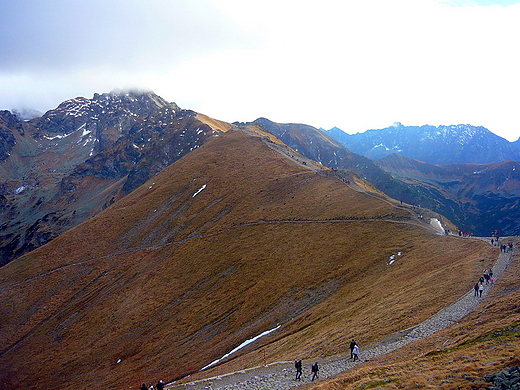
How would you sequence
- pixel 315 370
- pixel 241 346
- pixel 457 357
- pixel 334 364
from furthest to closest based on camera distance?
pixel 241 346, pixel 334 364, pixel 315 370, pixel 457 357

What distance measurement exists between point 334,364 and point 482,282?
809 inches

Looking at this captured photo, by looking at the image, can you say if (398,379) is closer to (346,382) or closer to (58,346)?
(346,382)

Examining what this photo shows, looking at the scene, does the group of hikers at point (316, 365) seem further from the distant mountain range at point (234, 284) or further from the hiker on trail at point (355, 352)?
the distant mountain range at point (234, 284)

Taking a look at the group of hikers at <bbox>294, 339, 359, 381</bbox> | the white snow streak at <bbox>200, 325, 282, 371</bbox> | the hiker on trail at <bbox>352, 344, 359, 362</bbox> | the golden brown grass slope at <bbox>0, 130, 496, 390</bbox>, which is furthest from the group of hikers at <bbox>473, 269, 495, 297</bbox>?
the white snow streak at <bbox>200, 325, 282, 371</bbox>

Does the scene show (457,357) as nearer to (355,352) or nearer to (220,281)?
(355,352)

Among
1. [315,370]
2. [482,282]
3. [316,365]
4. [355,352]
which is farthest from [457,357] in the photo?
[482,282]

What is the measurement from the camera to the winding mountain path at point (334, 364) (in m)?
30.1

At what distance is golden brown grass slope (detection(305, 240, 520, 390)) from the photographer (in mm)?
18859

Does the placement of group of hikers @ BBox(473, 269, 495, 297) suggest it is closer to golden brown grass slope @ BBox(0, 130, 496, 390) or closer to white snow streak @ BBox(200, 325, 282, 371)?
golden brown grass slope @ BBox(0, 130, 496, 390)

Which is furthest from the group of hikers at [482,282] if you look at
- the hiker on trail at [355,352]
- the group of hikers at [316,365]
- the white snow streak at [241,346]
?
the white snow streak at [241,346]

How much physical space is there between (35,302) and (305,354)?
85792 mm

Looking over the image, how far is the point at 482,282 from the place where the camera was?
37.9 m

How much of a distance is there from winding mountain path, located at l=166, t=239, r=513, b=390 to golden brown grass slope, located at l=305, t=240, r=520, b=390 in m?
1.59

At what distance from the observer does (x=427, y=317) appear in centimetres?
3359
